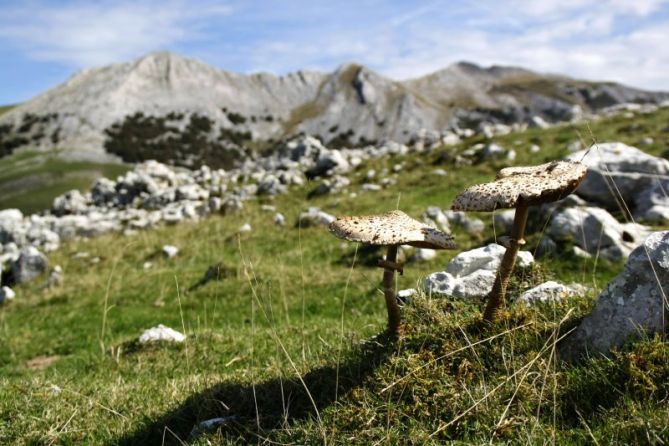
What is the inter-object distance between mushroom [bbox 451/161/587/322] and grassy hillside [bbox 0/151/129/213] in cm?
9788

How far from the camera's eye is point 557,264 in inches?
496

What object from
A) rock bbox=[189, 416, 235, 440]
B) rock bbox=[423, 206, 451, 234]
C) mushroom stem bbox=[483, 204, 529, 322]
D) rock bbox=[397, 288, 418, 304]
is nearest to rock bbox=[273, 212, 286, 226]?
rock bbox=[423, 206, 451, 234]

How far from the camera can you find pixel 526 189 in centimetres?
449

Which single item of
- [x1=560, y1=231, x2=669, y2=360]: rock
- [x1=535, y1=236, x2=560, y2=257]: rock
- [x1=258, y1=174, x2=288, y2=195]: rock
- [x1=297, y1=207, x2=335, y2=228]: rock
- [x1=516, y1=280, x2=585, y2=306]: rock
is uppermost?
[x1=560, y1=231, x2=669, y2=360]: rock

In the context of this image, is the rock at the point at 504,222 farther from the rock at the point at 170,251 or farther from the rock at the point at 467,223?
the rock at the point at 170,251

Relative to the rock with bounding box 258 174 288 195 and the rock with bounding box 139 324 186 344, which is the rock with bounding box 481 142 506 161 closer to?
the rock with bounding box 258 174 288 195

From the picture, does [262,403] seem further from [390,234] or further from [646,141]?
[646,141]

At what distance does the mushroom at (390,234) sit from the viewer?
476 cm

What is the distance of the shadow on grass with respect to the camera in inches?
215

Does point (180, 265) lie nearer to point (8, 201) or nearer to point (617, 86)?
point (8, 201)

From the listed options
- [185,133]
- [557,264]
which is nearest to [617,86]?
[185,133]

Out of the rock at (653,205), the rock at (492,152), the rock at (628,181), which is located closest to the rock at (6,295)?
the rock at (628,181)

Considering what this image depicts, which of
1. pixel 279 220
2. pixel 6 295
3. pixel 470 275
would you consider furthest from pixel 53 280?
pixel 470 275

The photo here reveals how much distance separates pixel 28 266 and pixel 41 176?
10349 centimetres
